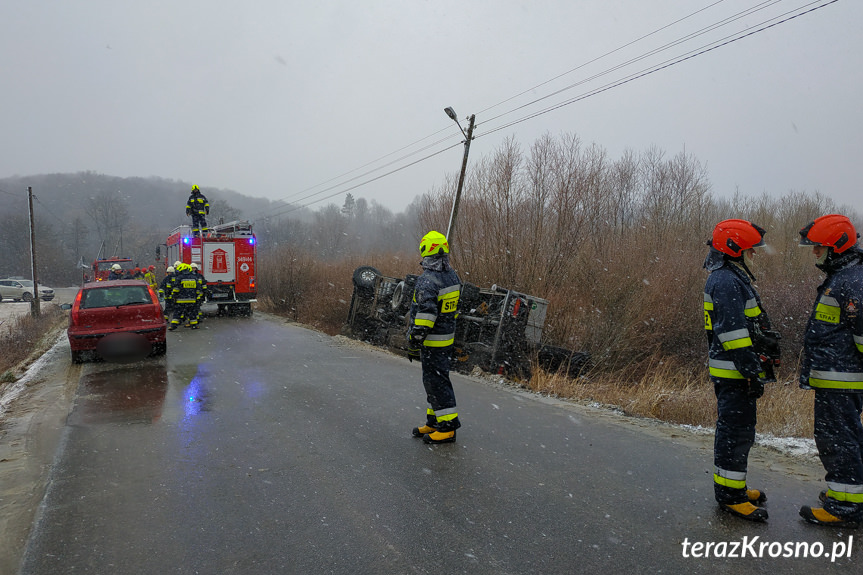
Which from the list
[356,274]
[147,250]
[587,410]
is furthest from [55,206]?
[587,410]

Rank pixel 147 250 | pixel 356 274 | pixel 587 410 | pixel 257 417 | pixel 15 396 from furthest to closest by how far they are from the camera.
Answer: pixel 147 250 < pixel 356 274 < pixel 15 396 < pixel 587 410 < pixel 257 417

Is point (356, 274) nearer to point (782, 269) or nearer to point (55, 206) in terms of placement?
point (782, 269)

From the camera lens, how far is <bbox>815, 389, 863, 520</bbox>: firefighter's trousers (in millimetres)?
3211

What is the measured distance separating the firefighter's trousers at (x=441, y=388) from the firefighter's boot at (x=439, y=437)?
0.17 feet

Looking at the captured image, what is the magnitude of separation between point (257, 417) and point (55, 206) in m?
154

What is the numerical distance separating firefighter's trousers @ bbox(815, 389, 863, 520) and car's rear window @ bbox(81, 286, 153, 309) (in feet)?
33.0

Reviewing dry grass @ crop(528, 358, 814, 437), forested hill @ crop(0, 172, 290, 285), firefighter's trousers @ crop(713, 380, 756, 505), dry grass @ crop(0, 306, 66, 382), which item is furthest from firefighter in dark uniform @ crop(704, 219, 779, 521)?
forested hill @ crop(0, 172, 290, 285)

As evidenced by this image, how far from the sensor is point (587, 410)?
6.50m

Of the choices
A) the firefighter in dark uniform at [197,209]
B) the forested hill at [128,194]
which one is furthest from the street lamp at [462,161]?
the forested hill at [128,194]

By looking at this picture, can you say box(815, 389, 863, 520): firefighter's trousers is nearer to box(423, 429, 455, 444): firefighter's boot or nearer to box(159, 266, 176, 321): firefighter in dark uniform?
box(423, 429, 455, 444): firefighter's boot

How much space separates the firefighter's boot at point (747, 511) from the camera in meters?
3.31

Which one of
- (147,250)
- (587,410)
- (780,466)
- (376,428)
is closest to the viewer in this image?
(780,466)

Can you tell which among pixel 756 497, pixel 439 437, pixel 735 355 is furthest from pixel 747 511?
pixel 439 437

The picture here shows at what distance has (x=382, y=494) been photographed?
3.86 metres
